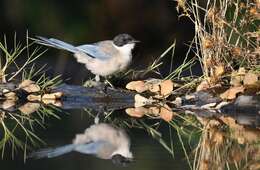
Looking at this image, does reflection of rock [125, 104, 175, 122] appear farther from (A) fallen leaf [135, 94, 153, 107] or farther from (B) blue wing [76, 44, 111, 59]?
(B) blue wing [76, 44, 111, 59]

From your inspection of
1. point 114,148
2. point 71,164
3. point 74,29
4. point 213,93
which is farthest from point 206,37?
point 74,29

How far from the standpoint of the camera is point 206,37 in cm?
820

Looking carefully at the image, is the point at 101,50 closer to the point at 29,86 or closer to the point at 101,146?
the point at 29,86

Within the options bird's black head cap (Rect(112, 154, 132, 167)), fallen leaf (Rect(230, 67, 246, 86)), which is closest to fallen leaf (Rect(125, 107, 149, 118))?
fallen leaf (Rect(230, 67, 246, 86))

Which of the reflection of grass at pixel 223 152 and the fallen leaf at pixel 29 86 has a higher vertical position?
the fallen leaf at pixel 29 86

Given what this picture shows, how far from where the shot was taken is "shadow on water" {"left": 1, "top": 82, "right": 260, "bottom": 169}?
597 cm

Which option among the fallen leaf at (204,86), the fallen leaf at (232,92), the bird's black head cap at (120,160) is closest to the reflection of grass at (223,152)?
the bird's black head cap at (120,160)

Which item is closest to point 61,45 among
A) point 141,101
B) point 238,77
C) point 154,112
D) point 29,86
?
point 29,86

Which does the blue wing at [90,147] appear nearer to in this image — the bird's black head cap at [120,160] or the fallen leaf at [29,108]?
the bird's black head cap at [120,160]

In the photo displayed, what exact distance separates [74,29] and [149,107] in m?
4.43

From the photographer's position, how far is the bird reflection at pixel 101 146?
20.2 ft

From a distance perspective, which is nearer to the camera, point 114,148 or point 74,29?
point 114,148

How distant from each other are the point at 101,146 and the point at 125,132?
25.0 inches

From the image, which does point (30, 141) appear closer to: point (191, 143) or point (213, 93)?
point (191, 143)
